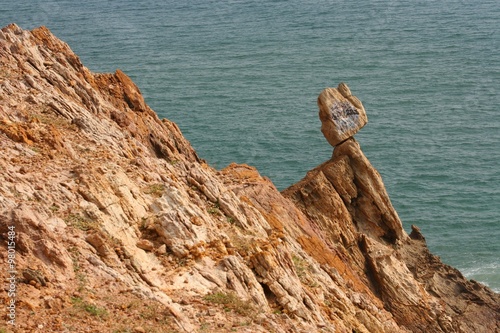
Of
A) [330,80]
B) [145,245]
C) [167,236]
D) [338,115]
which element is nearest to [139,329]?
[145,245]

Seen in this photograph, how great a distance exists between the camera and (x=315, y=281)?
119 feet

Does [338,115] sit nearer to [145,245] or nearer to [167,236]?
[167,236]

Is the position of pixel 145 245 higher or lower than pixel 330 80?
lower

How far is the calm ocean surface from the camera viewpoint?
246 feet

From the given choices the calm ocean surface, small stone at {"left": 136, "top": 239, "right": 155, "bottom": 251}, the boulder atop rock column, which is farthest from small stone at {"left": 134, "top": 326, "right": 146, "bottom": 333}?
the calm ocean surface

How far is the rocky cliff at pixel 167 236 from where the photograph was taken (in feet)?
84.8

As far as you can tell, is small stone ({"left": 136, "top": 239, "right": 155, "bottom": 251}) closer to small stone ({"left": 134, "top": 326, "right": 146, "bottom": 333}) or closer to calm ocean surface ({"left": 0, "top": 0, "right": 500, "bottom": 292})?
small stone ({"left": 134, "top": 326, "right": 146, "bottom": 333})

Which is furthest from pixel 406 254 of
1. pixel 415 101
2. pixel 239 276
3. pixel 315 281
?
pixel 415 101

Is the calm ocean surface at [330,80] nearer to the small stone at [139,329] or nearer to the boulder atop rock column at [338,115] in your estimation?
the boulder atop rock column at [338,115]

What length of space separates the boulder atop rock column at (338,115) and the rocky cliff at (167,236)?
2.99 feet

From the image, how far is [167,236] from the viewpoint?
30156 mm

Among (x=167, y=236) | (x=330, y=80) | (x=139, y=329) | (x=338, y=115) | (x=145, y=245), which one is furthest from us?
(x=330, y=80)

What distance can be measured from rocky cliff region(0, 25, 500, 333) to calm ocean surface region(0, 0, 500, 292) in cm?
1957

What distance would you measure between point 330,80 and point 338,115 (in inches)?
2069
